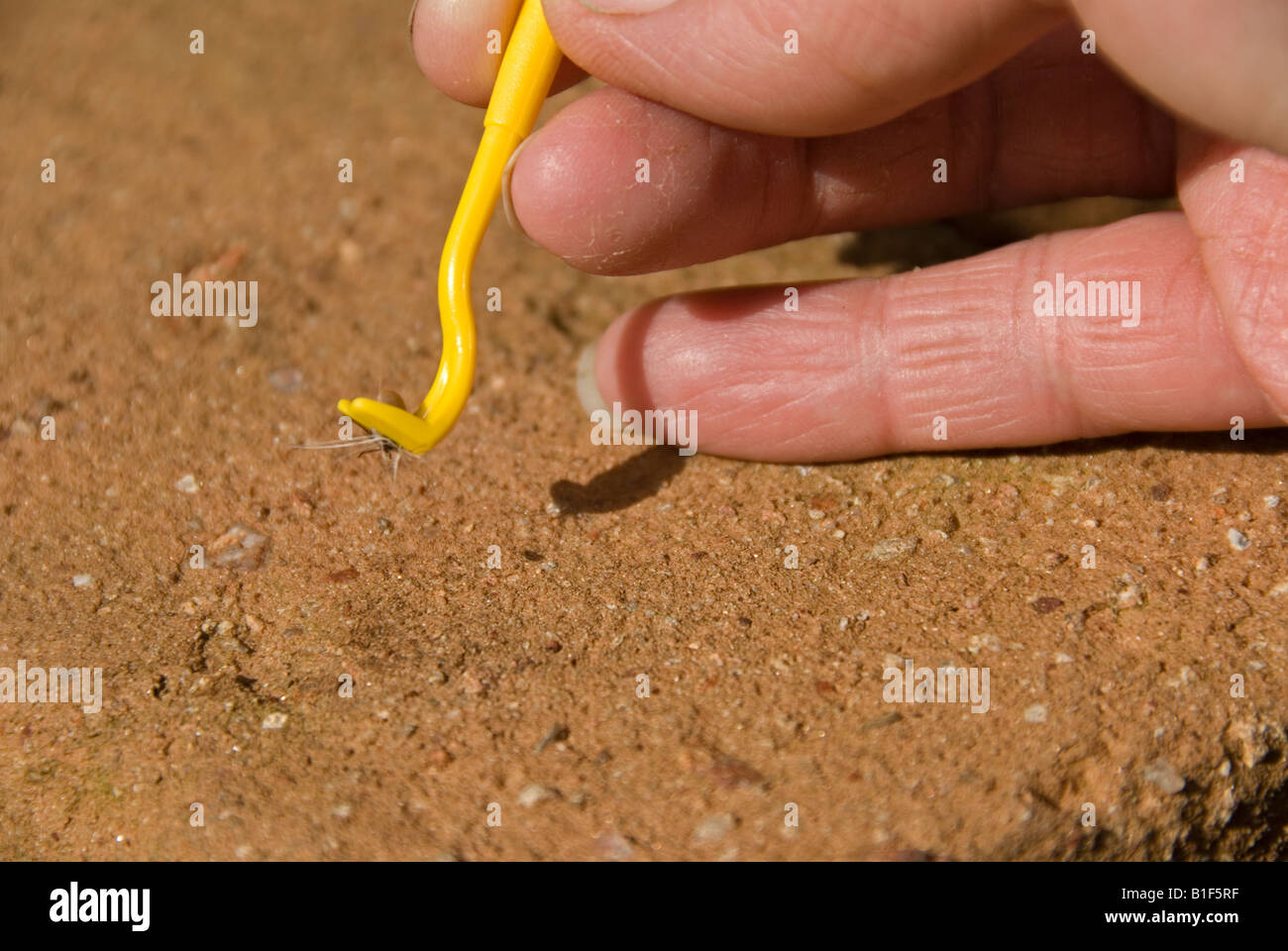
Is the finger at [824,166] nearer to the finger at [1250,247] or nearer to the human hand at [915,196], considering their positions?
the human hand at [915,196]

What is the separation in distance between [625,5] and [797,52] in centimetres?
22

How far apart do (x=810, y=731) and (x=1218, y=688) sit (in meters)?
0.49

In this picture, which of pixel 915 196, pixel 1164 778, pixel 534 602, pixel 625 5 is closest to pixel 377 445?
pixel 534 602

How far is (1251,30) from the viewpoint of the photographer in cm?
128

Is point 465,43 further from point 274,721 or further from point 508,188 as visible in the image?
point 274,721

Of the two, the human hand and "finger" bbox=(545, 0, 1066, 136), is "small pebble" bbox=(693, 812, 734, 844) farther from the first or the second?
"finger" bbox=(545, 0, 1066, 136)

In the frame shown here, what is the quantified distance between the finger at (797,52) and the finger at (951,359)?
310mm

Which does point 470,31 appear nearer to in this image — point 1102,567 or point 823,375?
point 823,375

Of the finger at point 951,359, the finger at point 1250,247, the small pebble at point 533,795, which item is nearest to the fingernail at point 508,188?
the finger at point 951,359

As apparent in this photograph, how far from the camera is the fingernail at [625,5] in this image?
59.2 inches

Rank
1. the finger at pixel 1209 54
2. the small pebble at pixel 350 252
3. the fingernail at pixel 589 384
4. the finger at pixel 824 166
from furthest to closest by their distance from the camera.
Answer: the small pebble at pixel 350 252 → the fingernail at pixel 589 384 → the finger at pixel 824 166 → the finger at pixel 1209 54

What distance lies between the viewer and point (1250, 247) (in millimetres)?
1559

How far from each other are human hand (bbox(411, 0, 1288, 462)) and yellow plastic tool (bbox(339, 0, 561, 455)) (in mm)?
44

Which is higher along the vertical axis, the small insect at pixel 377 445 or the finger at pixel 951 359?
the finger at pixel 951 359
